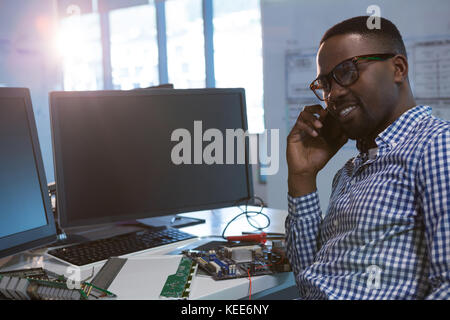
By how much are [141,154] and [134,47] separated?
3723 millimetres

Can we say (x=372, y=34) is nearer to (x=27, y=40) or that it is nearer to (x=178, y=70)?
(x=178, y=70)

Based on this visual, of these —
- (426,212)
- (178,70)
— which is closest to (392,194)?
(426,212)

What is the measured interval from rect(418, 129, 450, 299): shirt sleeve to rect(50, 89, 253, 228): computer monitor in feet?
2.61

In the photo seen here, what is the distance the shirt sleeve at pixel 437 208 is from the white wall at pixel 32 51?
3.67 m

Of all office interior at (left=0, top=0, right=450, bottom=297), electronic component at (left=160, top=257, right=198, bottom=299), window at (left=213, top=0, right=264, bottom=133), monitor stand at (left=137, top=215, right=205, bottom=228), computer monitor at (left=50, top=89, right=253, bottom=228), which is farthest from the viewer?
window at (left=213, top=0, right=264, bottom=133)

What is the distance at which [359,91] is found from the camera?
1.02 meters

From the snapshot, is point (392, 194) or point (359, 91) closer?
point (392, 194)

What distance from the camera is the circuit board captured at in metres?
1.06

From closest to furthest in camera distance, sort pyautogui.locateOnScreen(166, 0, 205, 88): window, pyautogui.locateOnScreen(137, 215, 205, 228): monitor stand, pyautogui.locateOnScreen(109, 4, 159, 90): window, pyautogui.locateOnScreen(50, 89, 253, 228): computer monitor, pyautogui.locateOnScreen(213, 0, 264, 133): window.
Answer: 1. pyautogui.locateOnScreen(50, 89, 253, 228): computer monitor
2. pyautogui.locateOnScreen(137, 215, 205, 228): monitor stand
3. pyautogui.locateOnScreen(213, 0, 264, 133): window
4. pyautogui.locateOnScreen(166, 0, 205, 88): window
5. pyautogui.locateOnScreen(109, 4, 159, 90): window

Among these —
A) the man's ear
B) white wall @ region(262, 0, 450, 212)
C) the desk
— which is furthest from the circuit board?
white wall @ region(262, 0, 450, 212)

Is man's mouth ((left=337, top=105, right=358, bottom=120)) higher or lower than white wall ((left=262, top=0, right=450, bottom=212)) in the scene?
lower

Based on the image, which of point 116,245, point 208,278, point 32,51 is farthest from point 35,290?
point 32,51

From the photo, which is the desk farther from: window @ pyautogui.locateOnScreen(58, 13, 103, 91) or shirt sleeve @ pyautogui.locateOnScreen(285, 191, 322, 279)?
window @ pyautogui.locateOnScreen(58, 13, 103, 91)
